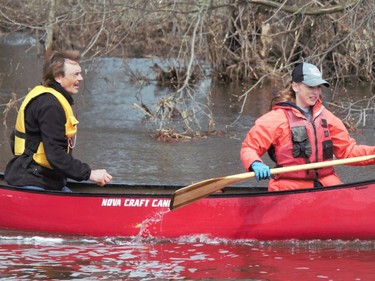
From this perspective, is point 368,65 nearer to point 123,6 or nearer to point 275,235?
point 123,6

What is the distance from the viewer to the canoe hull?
691 cm

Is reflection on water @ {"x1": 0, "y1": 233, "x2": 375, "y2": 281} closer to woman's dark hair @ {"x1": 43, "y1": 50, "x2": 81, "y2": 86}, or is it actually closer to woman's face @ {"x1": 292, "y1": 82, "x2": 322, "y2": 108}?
woman's face @ {"x1": 292, "y1": 82, "x2": 322, "y2": 108}

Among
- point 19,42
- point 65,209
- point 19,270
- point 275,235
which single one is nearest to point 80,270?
point 19,270

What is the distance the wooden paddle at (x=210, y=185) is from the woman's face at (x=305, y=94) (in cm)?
42

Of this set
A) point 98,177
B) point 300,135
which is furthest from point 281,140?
point 98,177

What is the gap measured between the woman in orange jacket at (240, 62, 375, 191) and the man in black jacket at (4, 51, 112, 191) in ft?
3.87

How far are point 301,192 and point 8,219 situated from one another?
7.04ft

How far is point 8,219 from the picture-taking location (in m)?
7.49

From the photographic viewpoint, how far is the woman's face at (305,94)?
6867 mm

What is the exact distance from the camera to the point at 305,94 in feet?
22.6

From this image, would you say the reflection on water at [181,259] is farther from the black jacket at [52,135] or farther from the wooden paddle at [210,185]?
the black jacket at [52,135]

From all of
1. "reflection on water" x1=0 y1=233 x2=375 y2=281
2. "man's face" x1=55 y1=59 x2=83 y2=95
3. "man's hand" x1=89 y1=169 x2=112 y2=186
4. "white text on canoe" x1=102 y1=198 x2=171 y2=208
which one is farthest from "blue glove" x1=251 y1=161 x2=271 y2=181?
"man's face" x1=55 y1=59 x2=83 y2=95

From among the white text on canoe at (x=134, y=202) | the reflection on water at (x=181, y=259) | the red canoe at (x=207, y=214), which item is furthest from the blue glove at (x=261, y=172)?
the white text on canoe at (x=134, y=202)

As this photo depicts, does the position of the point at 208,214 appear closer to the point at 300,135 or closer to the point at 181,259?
the point at 181,259
